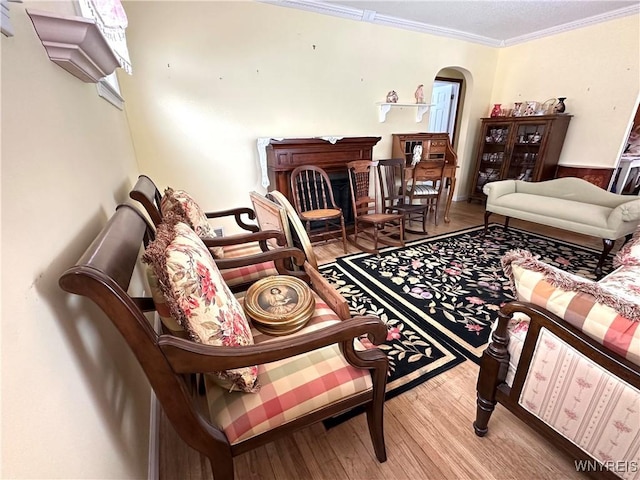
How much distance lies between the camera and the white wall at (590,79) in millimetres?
3287

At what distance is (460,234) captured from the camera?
346 cm

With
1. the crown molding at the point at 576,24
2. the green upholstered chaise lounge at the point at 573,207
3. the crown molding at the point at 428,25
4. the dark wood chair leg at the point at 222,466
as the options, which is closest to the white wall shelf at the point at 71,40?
the dark wood chair leg at the point at 222,466

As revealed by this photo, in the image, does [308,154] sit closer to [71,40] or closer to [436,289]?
[436,289]

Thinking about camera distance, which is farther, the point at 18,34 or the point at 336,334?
the point at 336,334

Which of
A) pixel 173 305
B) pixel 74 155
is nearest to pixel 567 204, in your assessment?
pixel 173 305

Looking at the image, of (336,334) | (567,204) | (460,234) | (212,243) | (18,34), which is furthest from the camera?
(460,234)

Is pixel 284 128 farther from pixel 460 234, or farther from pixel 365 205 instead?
pixel 460 234

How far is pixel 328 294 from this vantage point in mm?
1239

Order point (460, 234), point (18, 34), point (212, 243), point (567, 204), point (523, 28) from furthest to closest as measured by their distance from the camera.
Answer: point (523, 28) < point (460, 234) < point (567, 204) < point (212, 243) < point (18, 34)

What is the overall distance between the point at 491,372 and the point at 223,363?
3.35ft

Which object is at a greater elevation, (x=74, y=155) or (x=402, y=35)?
(x=402, y=35)

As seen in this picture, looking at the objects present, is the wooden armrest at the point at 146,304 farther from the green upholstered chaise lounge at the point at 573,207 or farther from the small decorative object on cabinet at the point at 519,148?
the small decorative object on cabinet at the point at 519,148

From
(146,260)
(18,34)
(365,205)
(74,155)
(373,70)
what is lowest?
(365,205)

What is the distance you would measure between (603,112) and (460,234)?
2.37m
